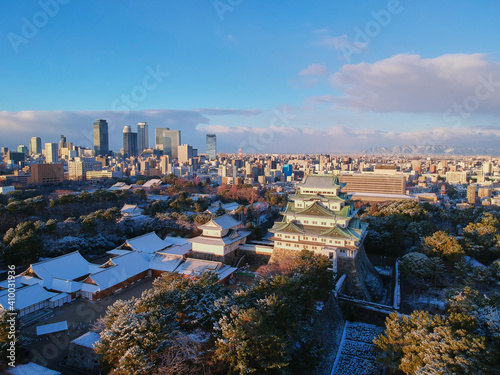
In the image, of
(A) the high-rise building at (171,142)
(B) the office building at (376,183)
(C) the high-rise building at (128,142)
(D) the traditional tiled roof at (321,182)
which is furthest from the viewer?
(A) the high-rise building at (171,142)

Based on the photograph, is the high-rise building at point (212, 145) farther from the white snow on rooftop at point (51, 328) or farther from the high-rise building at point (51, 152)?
the white snow on rooftop at point (51, 328)

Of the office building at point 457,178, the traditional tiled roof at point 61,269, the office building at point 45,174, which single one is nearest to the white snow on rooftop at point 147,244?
the traditional tiled roof at point 61,269

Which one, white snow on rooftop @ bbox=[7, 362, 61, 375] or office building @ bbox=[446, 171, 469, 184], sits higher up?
office building @ bbox=[446, 171, 469, 184]

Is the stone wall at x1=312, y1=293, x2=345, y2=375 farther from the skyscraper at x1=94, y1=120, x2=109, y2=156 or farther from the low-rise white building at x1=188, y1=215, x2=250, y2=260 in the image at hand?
the skyscraper at x1=94, y1=120, x2=109, y2=156

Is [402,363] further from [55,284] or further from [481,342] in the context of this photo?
[55,284]

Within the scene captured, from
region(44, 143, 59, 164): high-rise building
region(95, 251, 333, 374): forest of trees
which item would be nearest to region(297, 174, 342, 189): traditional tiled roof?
region(95, 251, 333, 374): forest of trees

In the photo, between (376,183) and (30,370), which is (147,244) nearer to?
(30,370)

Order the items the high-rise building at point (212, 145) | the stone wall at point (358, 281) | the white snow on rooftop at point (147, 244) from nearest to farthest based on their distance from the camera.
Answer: the stone wall at point (358, 281)
the white snow on rooftop at point (147, 244)
the high-rise building at point (212, 145)
